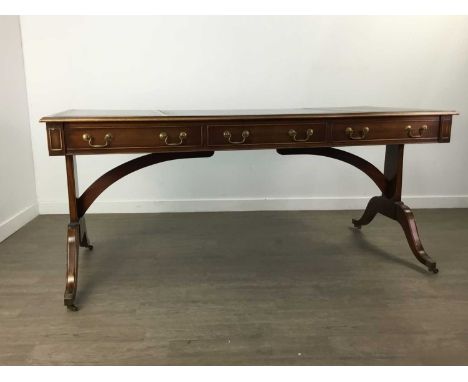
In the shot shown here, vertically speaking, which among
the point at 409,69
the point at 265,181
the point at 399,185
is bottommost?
the point at 265,181

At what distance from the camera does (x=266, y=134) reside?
1.71 meters

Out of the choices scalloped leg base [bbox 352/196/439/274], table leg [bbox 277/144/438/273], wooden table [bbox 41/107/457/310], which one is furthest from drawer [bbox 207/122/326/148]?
scalloped leg base [bbox 352/196/439/274]

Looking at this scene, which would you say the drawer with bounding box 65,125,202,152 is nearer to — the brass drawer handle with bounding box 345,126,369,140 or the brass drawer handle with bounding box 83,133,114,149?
the brass drawer handle with bounding box 83,133,114,149

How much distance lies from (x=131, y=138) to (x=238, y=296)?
2.74ft

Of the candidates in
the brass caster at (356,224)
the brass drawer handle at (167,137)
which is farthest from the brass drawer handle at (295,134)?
the brass caster at (356,224)

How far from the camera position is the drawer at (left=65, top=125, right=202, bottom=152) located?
5.21ft

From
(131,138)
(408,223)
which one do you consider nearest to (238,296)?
(131,138)

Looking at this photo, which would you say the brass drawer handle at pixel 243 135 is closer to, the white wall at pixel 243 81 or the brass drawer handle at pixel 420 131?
the brass drawer handle at pixel 420 131

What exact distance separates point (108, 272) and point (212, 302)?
2.06 feet

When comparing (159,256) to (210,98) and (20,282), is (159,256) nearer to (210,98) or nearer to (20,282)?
(20,282)

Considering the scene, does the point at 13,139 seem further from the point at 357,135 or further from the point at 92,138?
the point at 357,135

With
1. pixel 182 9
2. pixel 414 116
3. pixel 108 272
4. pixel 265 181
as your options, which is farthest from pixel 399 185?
pixel 182 9

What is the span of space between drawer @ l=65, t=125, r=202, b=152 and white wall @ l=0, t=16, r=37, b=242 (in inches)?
47.8

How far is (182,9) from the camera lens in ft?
8.86
